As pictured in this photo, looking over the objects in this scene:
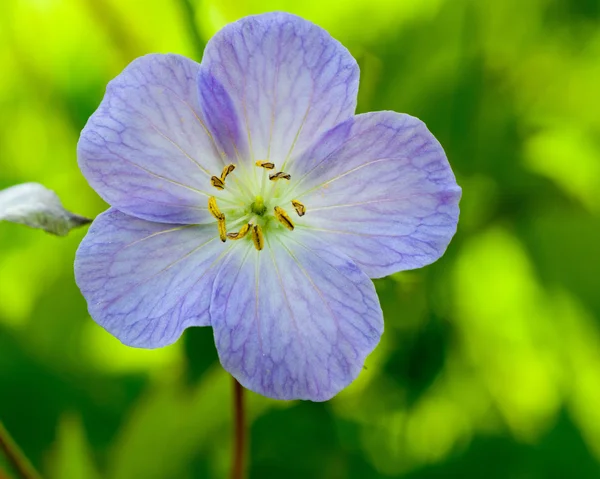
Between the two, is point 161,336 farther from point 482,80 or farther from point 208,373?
point 482,80

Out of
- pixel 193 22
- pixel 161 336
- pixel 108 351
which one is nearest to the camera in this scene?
pixel 161 336

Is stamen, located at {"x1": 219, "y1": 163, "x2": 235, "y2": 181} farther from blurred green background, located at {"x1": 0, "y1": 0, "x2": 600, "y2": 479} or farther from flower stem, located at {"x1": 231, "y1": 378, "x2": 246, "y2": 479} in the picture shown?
blurred green background, located at {"x1": 0, "y1": 0, "x2": 600, "y2": 479}

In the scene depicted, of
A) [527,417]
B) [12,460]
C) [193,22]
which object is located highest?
[193,22]

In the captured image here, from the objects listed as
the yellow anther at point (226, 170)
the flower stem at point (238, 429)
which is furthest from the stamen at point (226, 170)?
the flower stem at point (238, 429)

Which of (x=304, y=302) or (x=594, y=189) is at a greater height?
(x=304, y=302)

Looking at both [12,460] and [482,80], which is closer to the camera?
[12,460]

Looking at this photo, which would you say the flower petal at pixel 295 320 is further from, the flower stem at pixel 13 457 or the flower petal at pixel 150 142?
the flower stem at pixel 13 457

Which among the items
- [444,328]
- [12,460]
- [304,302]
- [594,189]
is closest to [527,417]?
[444,328]

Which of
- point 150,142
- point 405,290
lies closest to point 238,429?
point 150,142
